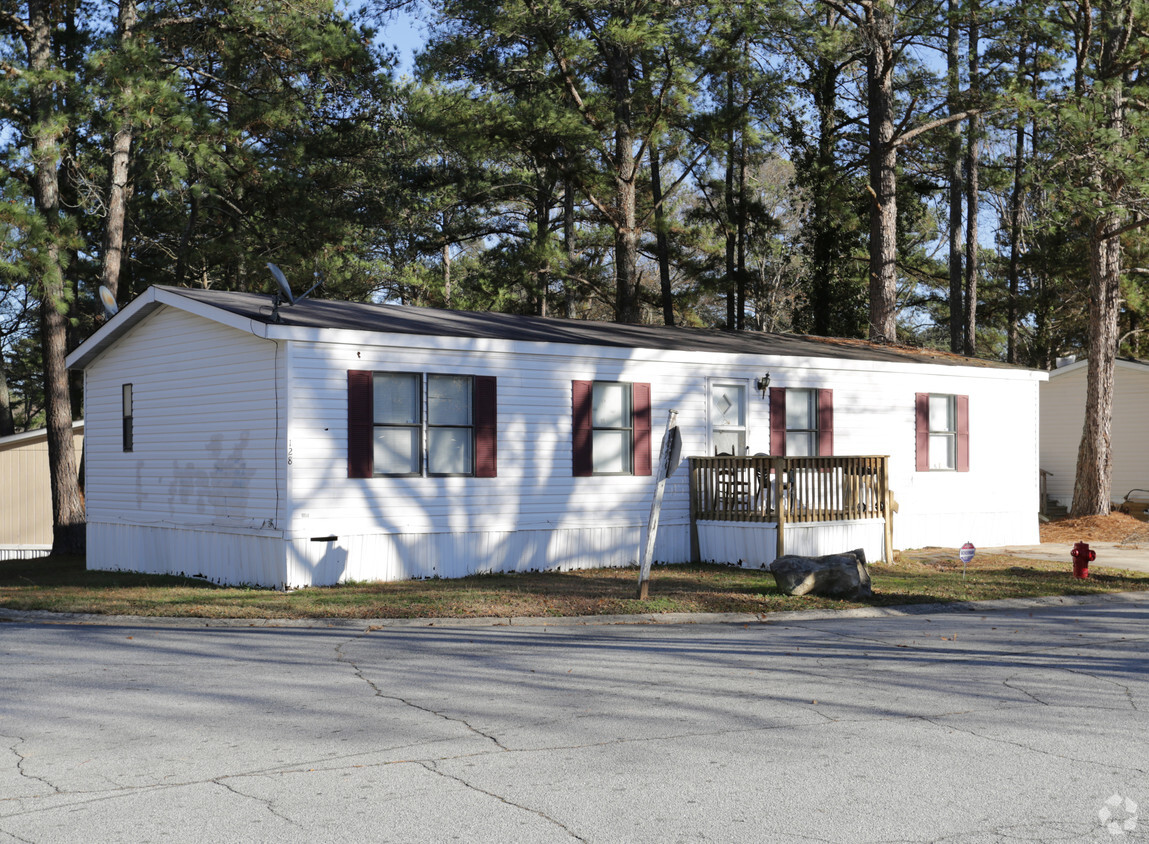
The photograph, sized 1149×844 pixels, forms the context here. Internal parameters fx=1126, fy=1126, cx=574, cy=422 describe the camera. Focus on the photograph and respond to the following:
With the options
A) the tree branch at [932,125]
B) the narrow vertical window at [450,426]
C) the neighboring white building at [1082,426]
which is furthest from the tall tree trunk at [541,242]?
the neighboring white building at [1082,426]

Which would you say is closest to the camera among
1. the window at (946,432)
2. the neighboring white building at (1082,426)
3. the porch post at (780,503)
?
the porch post at (780,503)

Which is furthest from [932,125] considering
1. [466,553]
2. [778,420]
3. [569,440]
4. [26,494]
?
[26,494]

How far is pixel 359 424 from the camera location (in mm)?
14672

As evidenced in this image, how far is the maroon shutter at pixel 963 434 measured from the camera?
20625 millimetres

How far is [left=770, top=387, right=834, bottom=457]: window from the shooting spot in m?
18.8

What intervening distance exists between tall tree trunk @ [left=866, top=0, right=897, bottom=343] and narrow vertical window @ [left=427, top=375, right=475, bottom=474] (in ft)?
47.4

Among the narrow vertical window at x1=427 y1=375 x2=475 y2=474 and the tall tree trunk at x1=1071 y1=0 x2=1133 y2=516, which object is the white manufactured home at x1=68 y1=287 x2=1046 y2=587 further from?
the tall tree trunk at x1=1071 y1=0 x2=1133 y2=516

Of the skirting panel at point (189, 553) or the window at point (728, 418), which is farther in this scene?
the window at point (728, 418)

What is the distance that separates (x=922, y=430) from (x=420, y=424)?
9.64 metres

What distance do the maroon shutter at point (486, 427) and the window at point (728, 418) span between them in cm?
396

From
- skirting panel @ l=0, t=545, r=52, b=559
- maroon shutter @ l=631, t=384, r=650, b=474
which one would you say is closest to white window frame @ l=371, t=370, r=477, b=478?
maroon shutter @ l=631, t=384, r=650, b=474

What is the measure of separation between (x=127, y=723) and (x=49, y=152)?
16.9 m

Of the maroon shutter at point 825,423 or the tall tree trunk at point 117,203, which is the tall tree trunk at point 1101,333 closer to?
the maroon shutter at point 825,423

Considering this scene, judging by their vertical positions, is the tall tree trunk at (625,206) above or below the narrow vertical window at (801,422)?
above
